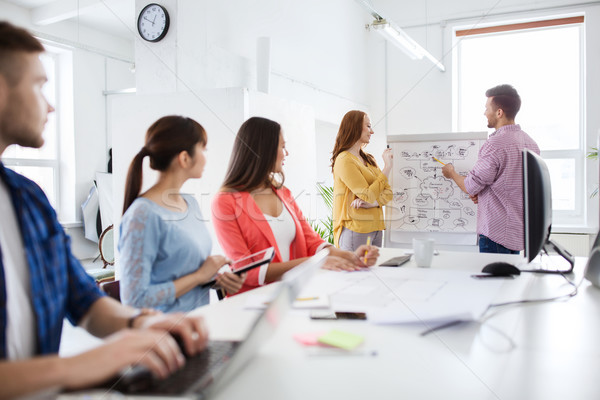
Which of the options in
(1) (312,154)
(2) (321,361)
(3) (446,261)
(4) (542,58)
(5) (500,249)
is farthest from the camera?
(4) (542,58)

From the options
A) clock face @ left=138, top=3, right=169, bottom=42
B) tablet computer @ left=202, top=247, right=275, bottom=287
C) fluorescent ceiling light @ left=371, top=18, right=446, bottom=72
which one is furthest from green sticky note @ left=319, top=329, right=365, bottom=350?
fluorescent ceiling light @ left=371, top=18, right=446, bottom=72

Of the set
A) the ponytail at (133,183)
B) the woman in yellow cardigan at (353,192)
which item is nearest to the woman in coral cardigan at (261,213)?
the ponytail at (133,183)

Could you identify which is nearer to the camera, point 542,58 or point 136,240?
point 136,240

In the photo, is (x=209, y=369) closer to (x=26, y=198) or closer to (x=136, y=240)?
(x=26, y=198)

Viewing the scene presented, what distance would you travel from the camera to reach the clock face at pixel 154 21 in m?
1.26

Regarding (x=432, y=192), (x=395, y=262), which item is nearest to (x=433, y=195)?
(x=432, y=192)

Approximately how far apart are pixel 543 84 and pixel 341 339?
342 cm

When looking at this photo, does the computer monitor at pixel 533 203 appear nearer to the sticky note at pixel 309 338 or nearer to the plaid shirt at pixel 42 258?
the sticky note at pixel 309 338

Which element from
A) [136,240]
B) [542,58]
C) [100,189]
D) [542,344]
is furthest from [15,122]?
[542,58]

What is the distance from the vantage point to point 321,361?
0.44 metres

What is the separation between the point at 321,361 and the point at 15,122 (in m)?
0.33

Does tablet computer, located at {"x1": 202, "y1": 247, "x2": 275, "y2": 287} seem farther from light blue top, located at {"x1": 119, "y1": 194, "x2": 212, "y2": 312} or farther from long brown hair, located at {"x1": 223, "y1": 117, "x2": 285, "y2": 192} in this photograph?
long brown hair, located at {"x1": 223, "y1": 117, "x2": 285, "y2": 192}

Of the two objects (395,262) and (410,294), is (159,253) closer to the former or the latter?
(410,294)

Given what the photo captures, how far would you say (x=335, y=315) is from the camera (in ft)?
2.00
